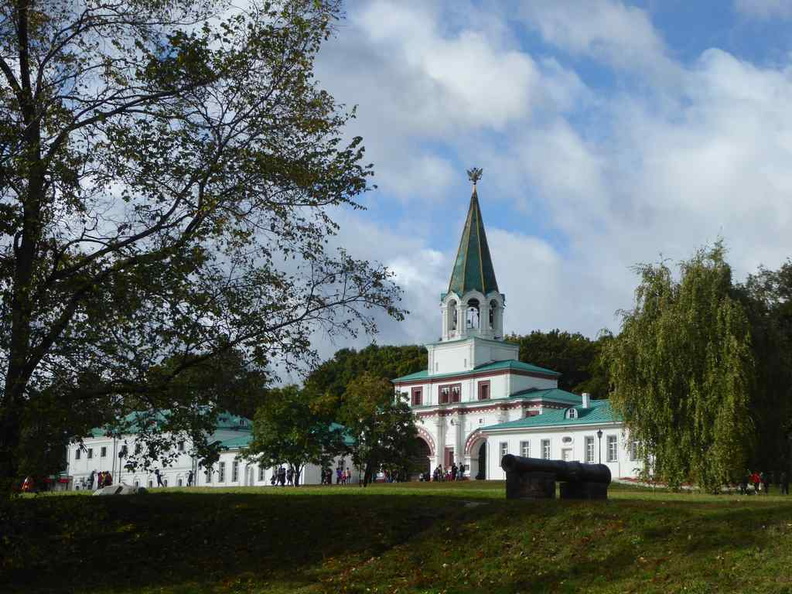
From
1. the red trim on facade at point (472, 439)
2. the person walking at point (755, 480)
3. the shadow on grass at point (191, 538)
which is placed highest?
the red trim on facade at point (472, 439)

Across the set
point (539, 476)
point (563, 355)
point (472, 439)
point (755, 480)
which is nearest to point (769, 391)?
point (755, 480)

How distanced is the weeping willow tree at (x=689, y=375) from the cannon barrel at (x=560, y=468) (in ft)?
53.7

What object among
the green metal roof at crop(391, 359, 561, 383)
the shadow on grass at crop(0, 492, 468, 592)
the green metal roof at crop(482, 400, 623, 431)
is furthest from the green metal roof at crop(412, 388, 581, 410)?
the shadow on grass at crop(0, 492, 468, 592)

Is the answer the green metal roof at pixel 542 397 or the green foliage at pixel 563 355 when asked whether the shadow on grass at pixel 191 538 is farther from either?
the green foliage at pixel 563 355

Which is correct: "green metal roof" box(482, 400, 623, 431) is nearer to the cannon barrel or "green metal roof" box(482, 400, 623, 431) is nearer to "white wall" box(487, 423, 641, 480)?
A: "white wall" box(487, 423, 641, 480)

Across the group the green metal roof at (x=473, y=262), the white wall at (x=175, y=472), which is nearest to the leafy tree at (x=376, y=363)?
the green metal roof at (x=473, y=262)

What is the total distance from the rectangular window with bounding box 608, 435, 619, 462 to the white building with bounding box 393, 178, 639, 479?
0.21 ft

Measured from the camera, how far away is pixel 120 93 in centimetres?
1805

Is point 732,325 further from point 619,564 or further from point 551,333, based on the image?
point 551,333

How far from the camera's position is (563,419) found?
67062 mm

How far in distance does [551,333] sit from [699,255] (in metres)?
57.6

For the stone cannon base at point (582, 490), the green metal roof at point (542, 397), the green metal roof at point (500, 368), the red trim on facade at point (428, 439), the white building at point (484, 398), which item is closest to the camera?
the stone cannon base at point (582, 490)

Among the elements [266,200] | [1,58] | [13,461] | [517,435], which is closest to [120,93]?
[1,58]

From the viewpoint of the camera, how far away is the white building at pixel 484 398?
6625 centimetres
